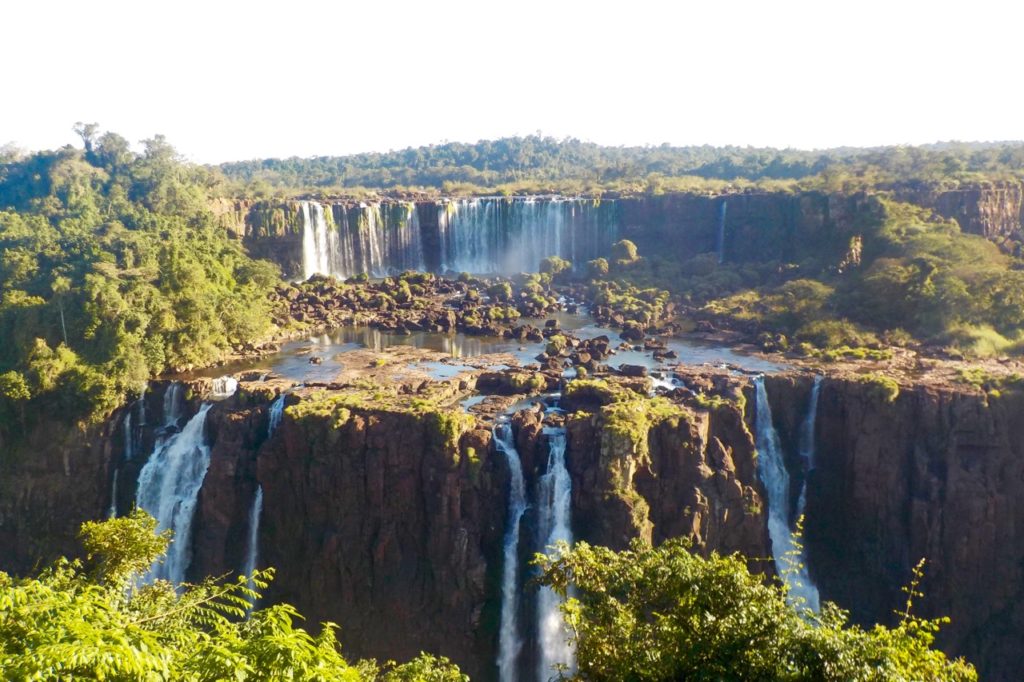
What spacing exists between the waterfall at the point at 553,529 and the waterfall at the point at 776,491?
7.58m

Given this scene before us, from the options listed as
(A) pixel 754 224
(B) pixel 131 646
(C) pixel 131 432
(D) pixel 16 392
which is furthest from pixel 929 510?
(D) pixel 16 392

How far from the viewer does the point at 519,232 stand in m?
58.3

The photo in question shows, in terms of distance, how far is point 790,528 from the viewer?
2656 centimetres

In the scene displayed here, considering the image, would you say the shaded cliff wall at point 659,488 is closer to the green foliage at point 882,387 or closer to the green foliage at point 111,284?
the green foliage at point 882,387

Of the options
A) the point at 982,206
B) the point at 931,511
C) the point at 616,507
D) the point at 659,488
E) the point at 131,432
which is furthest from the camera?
the point at 982,206

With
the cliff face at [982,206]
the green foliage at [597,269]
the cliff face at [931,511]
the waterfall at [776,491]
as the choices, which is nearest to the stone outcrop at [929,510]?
the cliff face at [931,511]

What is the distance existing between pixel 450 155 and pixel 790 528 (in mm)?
110133

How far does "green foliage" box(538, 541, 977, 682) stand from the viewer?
7.87 metres

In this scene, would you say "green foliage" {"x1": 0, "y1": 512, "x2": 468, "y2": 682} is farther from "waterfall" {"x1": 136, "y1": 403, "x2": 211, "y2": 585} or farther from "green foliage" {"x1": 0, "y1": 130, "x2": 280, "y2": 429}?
"green foliage" {"x1": 0, "y1": 130, "x2": 280, "y2": 429}

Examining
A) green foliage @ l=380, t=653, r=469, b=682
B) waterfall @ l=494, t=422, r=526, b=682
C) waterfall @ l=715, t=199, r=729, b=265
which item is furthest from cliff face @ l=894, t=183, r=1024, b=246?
green foliage @ l=380, t=653, r=469, b=682

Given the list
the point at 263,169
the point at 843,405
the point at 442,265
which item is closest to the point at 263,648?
the point at 843,405

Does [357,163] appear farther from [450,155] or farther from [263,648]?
[263,648]

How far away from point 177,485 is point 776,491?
72.1 ft

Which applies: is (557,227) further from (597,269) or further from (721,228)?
(721,228)
